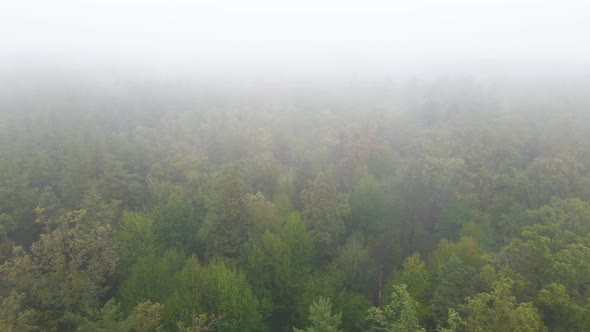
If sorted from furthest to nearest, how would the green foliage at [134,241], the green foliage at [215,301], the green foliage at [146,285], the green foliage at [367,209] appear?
the green foliage at [367,209] → the green foliage at [134,241] → the green foliage at [146,285] → the green foliage at [215,301]

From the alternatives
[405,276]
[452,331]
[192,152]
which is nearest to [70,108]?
[192,152]

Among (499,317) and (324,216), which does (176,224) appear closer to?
(324,216)

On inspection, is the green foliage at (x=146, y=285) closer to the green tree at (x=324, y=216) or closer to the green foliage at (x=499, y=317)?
the green tree at (x=324, y=216)

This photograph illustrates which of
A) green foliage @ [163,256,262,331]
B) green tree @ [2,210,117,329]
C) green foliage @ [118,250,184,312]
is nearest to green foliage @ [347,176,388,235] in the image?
green foliage @ [163,256,262,331]

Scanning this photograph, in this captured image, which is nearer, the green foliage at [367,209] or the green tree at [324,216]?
the green tree at [324,216]

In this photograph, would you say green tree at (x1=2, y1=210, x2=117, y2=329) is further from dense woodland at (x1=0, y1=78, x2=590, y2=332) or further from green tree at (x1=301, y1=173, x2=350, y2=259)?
green tree at (x1=301, y1=173, x2=350, y2=259)

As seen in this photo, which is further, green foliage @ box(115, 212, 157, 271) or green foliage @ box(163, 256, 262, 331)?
green foliage @ box(115, 212, 157, 271)

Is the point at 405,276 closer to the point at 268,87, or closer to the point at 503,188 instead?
the point at 503,188

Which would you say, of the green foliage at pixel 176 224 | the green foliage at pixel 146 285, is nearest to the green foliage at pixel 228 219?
the green foliage at pixel 176 224

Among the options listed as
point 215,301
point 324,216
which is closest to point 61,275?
point 215,301
